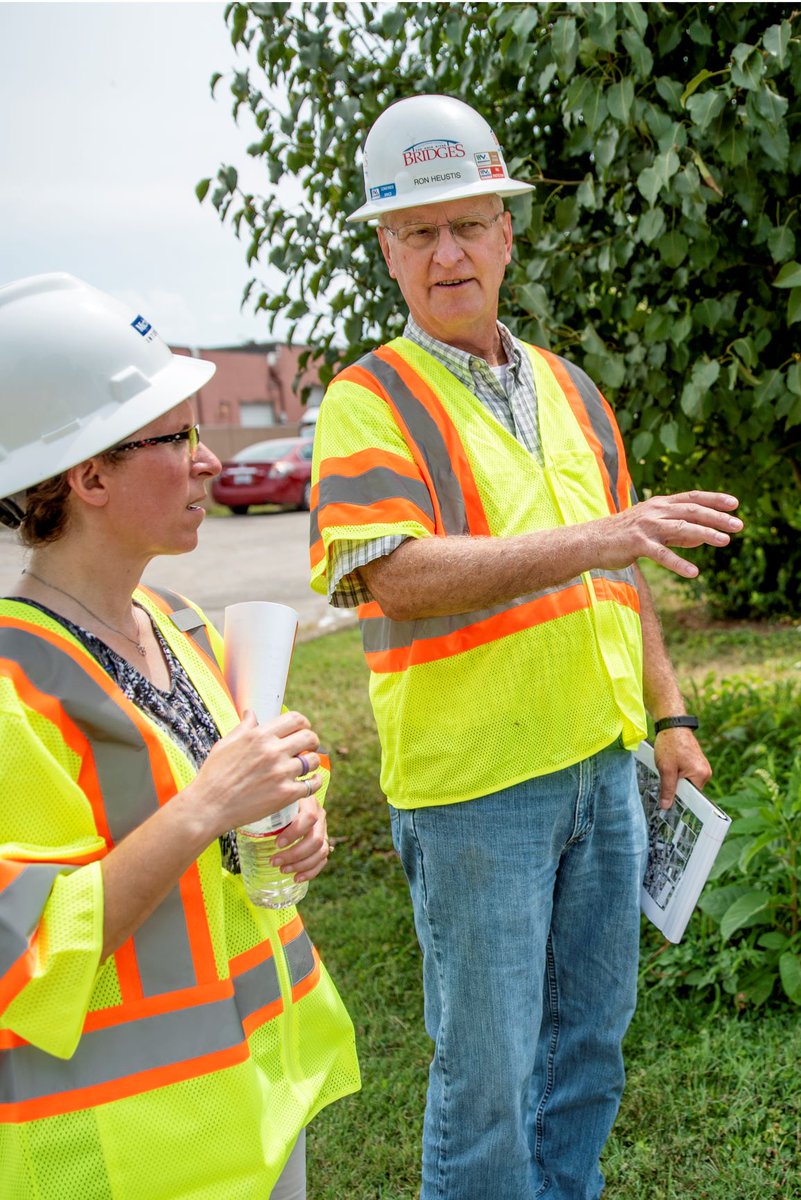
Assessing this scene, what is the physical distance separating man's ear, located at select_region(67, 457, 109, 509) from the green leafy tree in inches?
75.0

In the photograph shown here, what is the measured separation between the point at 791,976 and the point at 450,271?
83.5 inches

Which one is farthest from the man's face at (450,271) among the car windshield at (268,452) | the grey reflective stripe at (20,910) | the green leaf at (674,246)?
the car windshield at (268,452)

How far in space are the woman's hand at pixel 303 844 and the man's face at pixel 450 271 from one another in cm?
100

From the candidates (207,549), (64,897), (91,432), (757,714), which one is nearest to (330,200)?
(757,714)

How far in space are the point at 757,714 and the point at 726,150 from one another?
2493 mm

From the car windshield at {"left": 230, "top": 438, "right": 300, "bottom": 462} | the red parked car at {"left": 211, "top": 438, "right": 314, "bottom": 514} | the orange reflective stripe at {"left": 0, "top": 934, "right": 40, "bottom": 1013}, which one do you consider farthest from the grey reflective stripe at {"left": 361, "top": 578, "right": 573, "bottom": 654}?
the car windshield at {"left": 230, "top": 438, "right": 300, "bottom": 462}

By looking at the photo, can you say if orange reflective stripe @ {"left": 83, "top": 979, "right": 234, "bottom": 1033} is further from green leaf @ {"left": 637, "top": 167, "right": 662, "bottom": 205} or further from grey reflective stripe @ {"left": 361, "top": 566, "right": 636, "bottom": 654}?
green leaf @ {"left": 637, "top": 167, "right": 662, "bottom": 205}

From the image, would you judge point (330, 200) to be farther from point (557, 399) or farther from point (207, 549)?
point (207, 549)

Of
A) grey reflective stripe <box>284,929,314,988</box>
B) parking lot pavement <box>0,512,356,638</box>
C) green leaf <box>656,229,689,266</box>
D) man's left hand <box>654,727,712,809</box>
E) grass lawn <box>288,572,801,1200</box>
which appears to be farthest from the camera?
parking lot pavement <box>0,512,356,638</box>

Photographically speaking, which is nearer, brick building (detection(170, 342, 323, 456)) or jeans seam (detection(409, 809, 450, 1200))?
jeans seam (detection(409, 809, 450, 1200))

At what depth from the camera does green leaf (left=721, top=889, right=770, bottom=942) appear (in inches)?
125

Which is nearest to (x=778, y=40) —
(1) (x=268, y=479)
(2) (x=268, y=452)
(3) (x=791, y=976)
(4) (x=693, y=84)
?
(4) (x=693, y=84)

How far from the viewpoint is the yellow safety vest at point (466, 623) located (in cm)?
205

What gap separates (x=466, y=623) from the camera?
2.07 metres
